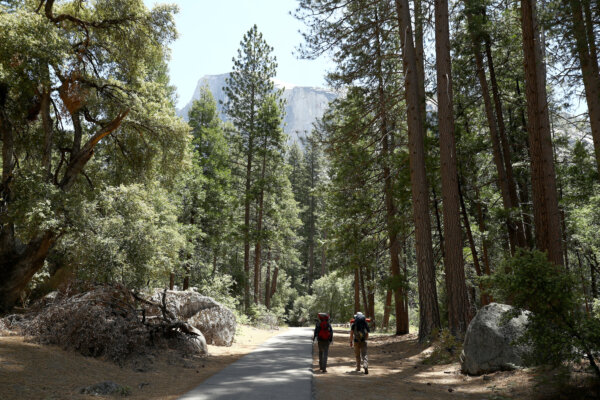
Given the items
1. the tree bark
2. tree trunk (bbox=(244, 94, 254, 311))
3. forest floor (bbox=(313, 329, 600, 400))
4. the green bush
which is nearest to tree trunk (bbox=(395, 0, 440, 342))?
forest floor (bbox=(313, 329, 600, 400))

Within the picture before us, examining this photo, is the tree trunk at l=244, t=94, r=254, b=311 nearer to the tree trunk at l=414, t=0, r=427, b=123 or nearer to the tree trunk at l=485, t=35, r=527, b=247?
the tree trunk at l=414, t=0, r=427, b=123

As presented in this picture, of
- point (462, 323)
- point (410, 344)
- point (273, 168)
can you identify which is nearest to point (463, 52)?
point (462, 323)

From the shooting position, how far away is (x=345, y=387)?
7.58 metres

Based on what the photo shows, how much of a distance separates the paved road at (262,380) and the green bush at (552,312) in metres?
3.88

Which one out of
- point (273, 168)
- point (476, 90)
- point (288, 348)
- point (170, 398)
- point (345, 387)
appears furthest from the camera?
point (273, 168)

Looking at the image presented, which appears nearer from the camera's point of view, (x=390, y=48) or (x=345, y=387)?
(x=345, y=387)

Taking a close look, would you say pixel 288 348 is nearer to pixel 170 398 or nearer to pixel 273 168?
pixel 170 398

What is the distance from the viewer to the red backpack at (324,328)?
9.76 m

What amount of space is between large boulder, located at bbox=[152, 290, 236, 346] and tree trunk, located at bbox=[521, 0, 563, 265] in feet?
35.7

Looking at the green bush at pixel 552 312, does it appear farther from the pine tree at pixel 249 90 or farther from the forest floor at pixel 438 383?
the pine tree at pixel 249 90

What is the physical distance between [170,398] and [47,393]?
1.90 m

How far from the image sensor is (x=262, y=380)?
25.4 ft

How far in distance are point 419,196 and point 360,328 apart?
527cm

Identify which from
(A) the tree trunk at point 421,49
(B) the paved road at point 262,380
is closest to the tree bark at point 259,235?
(A) the tree trunk at point 421,49
